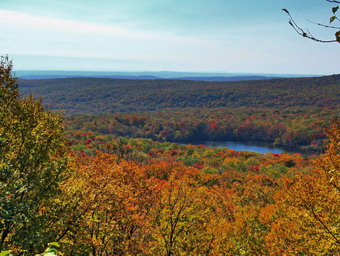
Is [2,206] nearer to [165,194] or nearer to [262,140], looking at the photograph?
[165,194]

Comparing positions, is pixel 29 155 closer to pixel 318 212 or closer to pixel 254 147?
pixel 318 212

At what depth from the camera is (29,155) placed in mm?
16000

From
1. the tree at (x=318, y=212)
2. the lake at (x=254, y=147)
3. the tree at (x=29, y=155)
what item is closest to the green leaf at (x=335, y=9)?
the tree at (x=29, y=155)

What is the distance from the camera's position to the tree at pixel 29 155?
1377 centimetres

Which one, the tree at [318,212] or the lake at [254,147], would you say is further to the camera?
the lake at [254,147]

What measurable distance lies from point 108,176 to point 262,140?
187 metres

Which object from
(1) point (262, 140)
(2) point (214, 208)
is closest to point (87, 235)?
(2) point (214, 208)

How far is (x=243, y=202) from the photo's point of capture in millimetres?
45906

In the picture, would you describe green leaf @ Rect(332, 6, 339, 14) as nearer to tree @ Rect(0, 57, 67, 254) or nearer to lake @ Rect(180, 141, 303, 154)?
tree @ Rect(0, 57, 67, 254)

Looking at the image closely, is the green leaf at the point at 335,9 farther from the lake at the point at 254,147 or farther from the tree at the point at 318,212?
the lake at the point at 254,147

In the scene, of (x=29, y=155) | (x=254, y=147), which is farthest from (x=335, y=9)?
(x=254, y=147)

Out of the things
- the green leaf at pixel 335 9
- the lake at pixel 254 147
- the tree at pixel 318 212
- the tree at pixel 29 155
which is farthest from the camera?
the lake at pixel 254 147

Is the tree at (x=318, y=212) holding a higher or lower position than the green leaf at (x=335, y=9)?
lower

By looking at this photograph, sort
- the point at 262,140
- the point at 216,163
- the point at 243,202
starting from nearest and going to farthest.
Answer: the point at 243,202 < the point at 216,163 < the point at 262,140
